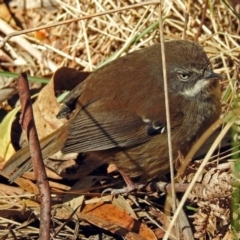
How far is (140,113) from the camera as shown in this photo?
4770 millimetres

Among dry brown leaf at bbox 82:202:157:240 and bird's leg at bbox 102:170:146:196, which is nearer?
dry brown leaf at bbox 82:202:157:240

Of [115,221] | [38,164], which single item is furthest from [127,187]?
[38,164]

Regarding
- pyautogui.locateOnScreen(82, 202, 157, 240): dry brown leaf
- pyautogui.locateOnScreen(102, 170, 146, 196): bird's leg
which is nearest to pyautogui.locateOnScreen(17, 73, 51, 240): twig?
pyautogui.locateOnScreen(82, 202, 157, 240): dry brown leaf

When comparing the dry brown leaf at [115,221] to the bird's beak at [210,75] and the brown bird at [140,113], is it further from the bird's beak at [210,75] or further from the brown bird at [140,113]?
the bird's beak at [210,75]

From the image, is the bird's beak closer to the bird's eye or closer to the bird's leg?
the bird's eye

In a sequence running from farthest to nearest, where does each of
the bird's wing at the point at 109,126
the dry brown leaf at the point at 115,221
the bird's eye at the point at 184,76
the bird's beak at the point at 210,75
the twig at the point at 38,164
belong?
1. the bird's eye at the point at 184,76
2. the bird's beak at the point at 210,75
3. the bird's wing at the point at 109,126
4. the dry brown leaf at the point at 115,221
5. the twig at the point at 38,164

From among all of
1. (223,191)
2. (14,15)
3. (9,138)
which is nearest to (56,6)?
(14,15)

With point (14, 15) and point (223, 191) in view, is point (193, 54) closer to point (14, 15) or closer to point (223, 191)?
point (223, 191)

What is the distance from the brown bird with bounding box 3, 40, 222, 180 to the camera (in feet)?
15.5

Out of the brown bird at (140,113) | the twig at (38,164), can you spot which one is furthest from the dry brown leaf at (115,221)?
the twig at (38,164)

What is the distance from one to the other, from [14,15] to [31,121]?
3016 mm

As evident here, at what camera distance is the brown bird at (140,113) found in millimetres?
4719

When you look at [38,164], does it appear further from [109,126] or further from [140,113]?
[140,113]

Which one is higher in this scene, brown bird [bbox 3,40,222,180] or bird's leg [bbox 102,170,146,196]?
brown bird [bbox 3,40,222,180]
